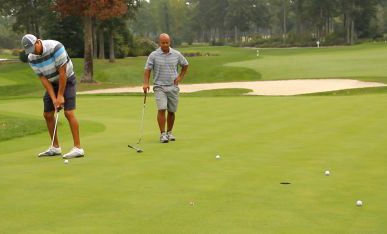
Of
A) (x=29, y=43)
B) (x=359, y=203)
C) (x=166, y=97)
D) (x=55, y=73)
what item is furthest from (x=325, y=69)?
(x=359, y=203)

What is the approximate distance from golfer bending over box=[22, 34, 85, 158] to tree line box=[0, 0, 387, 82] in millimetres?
26191

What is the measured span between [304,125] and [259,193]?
6.87 meters

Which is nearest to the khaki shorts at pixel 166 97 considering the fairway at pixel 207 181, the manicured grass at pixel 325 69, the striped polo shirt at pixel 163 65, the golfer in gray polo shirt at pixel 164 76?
the golfer in gray polo shirt at pixel 164 76

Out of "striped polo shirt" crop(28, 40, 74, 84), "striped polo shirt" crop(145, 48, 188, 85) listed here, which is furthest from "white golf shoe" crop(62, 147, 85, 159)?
"striped polo shirt" crop(145, 48, 188, 85)

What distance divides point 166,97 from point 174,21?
473 feet

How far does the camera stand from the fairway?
5.65 meters

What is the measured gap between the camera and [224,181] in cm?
750

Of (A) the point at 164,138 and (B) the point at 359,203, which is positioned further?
(A) the point at 164,138

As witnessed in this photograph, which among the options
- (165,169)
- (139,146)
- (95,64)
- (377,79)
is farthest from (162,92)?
(95,64)

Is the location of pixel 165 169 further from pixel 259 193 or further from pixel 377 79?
pixel 377 79

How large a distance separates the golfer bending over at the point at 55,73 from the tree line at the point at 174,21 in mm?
26191

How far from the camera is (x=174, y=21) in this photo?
155m

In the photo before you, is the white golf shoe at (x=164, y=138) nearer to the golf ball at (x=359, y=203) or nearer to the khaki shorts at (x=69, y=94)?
the khaki shorts at (x=69, y=94)

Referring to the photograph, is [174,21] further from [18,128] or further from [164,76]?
[164,76]
